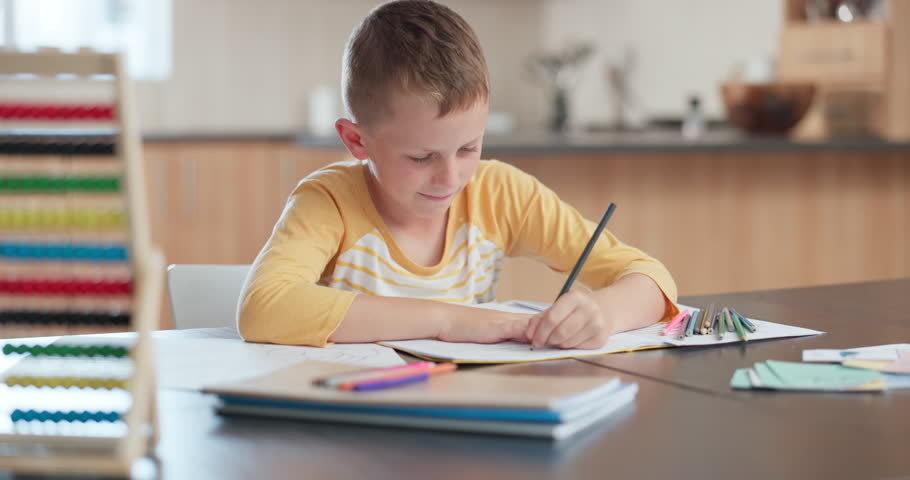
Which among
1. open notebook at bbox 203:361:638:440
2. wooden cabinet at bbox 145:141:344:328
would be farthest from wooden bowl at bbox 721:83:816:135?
open notebook at bbox 203:361:638:440

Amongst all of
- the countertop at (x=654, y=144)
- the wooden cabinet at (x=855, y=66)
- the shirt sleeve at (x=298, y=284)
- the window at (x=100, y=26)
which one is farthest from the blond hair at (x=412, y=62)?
the window at (x=100, y=26)

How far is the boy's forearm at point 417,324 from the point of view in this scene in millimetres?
1142

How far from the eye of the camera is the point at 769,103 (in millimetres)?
3625

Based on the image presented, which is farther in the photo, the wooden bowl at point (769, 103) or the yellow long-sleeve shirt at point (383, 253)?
the wooden bowl at point (769, 103)

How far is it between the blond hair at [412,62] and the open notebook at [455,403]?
530mm

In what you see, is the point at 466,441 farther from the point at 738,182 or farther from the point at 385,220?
the point at 738,182

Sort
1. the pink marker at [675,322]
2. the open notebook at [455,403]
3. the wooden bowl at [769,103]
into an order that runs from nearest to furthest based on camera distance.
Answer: the open notebook at [455,403], the pink marker at [675,322], the wooden bowl at [769,103]

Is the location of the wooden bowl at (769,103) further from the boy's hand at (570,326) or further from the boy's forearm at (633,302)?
the boy's hand at (570,326)

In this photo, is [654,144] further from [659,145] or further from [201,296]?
[201,296]

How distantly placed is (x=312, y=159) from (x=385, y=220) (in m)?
2.46

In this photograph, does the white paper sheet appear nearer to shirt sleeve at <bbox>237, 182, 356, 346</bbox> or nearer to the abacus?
shirt sleeve at <bbox>237, 182, 356, 346</bbox>

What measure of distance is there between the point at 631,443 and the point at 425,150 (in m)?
0.62

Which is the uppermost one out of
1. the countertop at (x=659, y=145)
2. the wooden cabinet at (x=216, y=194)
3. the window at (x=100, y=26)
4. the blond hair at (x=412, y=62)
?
the window at (x=100, y=26)

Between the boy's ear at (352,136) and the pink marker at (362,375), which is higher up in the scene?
the boy's ear at (352,136)
